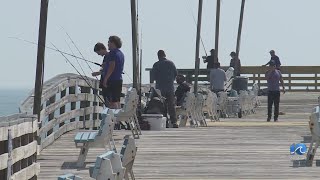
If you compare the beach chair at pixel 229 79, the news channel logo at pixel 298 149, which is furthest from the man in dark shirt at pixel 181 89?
the beach chair at pixel 229 79

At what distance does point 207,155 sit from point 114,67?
2129 mm

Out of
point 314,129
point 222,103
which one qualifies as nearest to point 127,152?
point 314,129

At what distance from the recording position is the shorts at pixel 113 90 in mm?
17906

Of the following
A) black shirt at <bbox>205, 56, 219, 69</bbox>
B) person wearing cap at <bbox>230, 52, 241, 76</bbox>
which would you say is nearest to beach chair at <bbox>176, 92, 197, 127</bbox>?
black shirt at <bbox>205, 56, 219, 69</bbox>

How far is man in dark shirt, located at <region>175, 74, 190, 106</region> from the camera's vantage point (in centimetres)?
2636

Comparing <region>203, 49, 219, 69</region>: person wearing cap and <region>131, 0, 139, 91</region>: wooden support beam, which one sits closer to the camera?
<region>131, 0, 139, 91</region>: wooden support beam

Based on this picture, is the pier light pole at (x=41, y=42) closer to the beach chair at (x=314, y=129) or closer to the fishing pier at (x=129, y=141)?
the fishing pier at (x=129, y=141)

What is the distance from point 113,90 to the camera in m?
18.0

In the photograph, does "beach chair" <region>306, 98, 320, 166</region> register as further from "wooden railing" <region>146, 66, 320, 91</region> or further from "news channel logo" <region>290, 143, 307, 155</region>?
"wooden railing" <region>146, 66, 320, 91</region>

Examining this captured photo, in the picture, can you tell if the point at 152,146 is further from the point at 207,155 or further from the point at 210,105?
the point at 210,105

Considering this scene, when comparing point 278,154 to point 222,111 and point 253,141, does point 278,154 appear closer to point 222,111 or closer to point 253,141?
point 253,141

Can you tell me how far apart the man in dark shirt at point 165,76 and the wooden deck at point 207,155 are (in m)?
0.72

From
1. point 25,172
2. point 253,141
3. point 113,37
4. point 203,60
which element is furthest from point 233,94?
point 25,172

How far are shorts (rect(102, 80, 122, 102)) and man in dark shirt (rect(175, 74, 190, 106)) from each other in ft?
26.7
